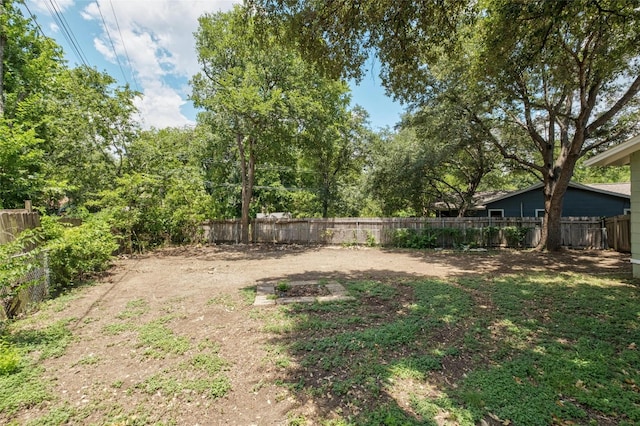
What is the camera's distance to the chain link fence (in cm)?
346

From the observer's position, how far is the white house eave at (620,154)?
5.40 meters

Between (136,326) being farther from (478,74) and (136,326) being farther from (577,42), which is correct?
(577,42)

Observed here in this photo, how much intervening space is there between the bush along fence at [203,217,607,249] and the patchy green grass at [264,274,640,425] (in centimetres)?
696

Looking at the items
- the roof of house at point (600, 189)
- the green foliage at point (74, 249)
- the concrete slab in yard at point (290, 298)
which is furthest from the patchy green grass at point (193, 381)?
the roof of house at point (600, 189)

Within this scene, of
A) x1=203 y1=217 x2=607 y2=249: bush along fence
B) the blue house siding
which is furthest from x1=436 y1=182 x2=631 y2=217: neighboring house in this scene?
x1=203 y1=217 x2=607 y2=249: bush along fence

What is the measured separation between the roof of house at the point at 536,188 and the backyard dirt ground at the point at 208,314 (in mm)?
6517

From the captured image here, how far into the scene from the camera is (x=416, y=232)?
12.6 m

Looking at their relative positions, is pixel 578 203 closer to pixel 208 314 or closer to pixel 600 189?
pixel 600 189

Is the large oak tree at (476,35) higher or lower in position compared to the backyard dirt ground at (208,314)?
higher

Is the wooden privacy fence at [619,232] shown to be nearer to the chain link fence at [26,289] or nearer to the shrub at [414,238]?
the shrub at [414,238]

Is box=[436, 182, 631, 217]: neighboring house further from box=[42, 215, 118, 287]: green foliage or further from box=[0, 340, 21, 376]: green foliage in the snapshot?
box=[0, 340, 21, 376]: green foliage

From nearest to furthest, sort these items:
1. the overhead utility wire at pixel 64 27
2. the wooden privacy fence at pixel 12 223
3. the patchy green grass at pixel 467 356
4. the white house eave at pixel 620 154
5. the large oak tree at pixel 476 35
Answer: the patchy green grass at pixel 467 356 → the wooden privacy fence at pixel 12 223 → the large oak tree at pixel 476 35 → the overhead utility wire at pixel 64 27 → the white house eave at pixel 620 154

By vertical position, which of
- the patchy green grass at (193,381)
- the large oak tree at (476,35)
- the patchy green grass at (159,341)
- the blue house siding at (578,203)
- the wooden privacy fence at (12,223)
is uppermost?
the large oak tree at (476,35)

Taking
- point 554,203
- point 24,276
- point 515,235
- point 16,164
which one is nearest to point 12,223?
point 24,276
